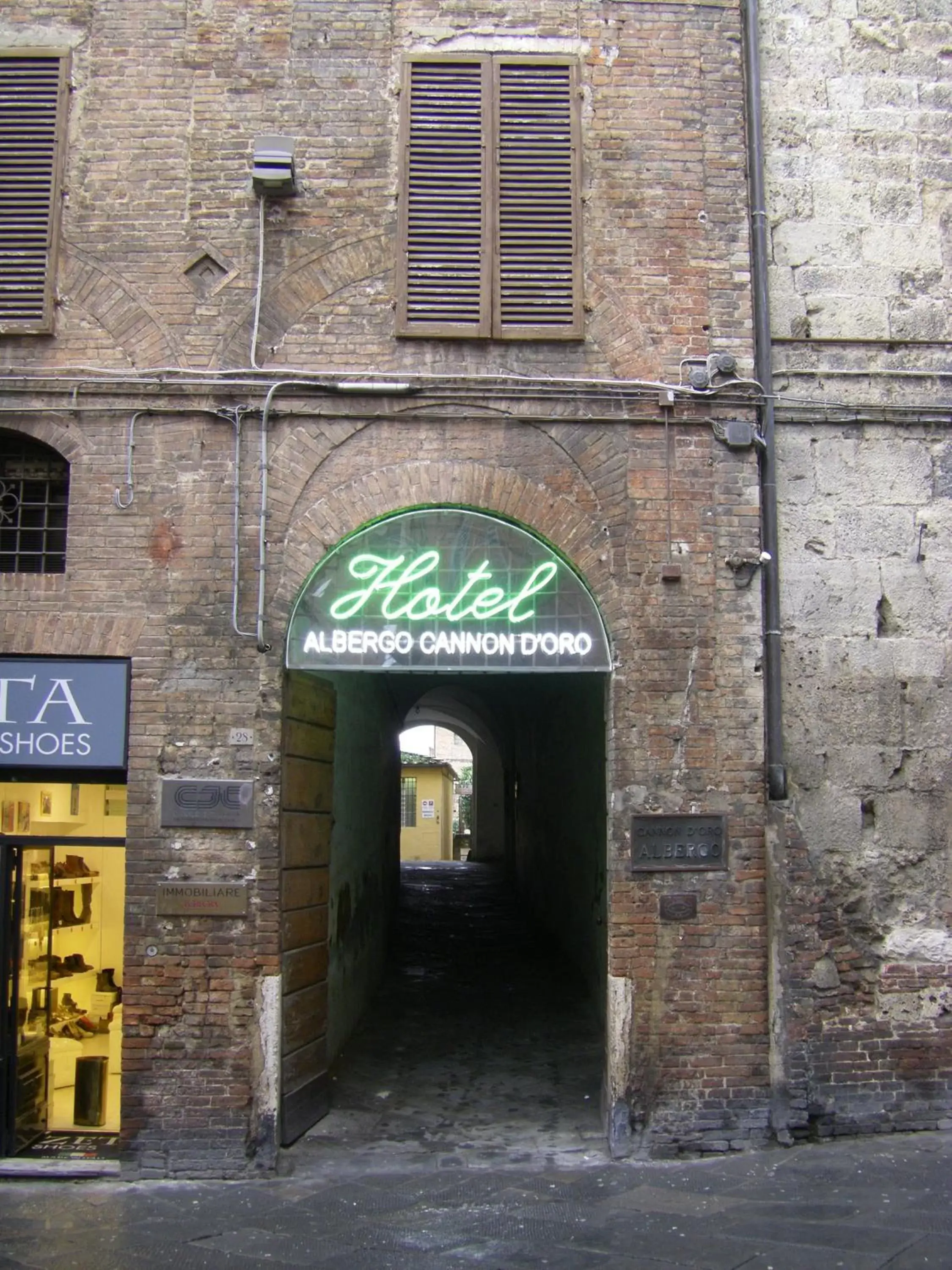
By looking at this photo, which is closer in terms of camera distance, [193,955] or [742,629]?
[193,955]

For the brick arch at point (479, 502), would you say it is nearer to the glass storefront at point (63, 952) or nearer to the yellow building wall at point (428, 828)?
the glass storefront at point (63, 952)

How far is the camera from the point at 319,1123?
7.85 meters

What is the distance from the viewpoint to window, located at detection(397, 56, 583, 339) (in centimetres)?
788

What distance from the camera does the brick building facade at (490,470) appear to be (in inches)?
288

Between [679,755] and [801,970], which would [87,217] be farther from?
[801,970]

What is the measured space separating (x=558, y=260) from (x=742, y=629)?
2.91 m

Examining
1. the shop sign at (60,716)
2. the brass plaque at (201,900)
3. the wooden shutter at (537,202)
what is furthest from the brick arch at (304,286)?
the brass plaque at (201,900)

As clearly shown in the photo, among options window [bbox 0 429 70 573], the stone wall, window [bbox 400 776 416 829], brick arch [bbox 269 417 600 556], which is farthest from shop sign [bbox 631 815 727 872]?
window [bbox 400 776 416 829]

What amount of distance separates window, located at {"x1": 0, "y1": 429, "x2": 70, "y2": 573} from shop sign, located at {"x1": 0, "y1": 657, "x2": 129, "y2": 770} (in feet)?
2.63

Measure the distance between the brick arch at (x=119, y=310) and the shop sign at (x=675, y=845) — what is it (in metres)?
4.48

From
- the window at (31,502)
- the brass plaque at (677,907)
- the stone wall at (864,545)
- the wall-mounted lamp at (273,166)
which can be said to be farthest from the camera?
the window at (31,502)

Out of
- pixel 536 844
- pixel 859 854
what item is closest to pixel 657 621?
pixel 859 854

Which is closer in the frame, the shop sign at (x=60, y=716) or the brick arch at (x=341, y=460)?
the shop sign at (x=60, y=716)

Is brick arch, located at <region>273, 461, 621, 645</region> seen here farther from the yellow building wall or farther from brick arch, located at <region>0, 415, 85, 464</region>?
the yellow building wall
